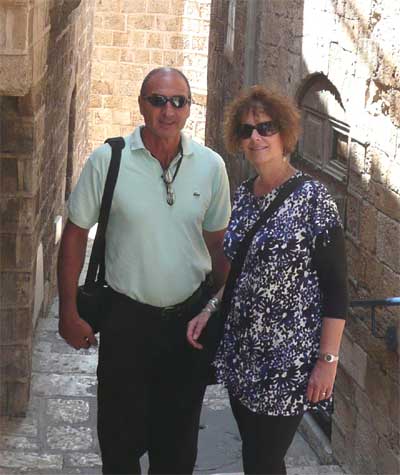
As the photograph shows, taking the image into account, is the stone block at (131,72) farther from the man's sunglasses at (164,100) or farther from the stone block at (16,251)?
the man's sunglasses at (164,100)

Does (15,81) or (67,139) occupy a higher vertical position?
(15,81)

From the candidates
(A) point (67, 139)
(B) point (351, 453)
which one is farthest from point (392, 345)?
(A) point (67, 139)

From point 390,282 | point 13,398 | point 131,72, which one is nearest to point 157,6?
point 131,72

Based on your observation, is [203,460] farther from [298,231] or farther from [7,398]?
[298,231]

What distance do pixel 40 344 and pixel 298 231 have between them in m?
5.64

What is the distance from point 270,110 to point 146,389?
1.25 meters

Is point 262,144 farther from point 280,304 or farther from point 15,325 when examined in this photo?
point 15,325

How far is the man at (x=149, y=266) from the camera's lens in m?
4.38

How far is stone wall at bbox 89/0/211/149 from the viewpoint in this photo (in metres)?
18.2

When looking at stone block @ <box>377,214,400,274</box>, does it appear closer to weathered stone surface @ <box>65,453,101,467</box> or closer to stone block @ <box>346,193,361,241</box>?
stone block @ <box>346,193,361,241</box>

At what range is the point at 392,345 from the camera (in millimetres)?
5426

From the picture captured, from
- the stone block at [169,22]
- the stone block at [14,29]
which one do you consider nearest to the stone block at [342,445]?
the stone block at [14,29]

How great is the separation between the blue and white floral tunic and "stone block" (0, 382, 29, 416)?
11.8ft

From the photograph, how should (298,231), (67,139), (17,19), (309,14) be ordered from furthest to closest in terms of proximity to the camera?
(67,139) < (309,14) < (17,19) < (298,231)
